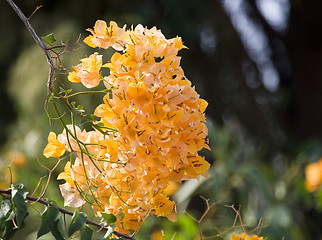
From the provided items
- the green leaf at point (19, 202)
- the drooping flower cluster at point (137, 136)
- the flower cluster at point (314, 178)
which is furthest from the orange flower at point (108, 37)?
the flower cluster at point (314, 178)

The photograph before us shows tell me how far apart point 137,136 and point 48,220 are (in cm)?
11

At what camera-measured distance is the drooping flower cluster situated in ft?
1.39

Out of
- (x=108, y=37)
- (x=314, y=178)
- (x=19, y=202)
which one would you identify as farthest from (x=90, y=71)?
(x=314, y=178)

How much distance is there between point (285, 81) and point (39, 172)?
6.63 ft

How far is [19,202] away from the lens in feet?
1.39

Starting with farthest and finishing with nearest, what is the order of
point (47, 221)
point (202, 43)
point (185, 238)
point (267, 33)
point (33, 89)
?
point (267, 33) → point (202, 43) → point (33, 89) → point (185, 238) → point (47, 221)

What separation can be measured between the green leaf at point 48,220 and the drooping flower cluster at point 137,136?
4 cm

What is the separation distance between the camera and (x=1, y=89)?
2389 mm

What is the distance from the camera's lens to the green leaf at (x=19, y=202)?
42 centimetres

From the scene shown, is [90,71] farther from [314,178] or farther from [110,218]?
[314,178]

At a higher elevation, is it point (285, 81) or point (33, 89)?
point (33, 89)

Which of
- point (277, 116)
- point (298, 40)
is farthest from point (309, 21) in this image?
point (277, 116)

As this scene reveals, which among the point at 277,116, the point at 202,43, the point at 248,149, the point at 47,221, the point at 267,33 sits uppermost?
the point at 47,221

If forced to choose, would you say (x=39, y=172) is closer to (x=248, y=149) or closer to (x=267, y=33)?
(x=248, y=149)
